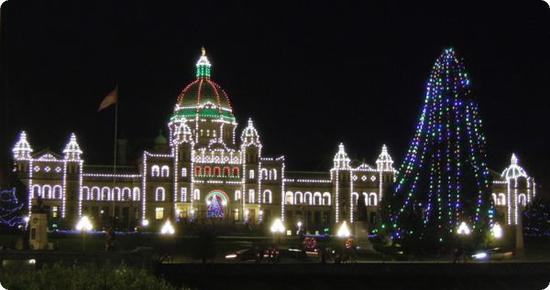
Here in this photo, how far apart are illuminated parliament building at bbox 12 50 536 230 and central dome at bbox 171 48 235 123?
0.37 ft

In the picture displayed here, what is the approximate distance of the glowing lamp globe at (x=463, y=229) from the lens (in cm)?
5675

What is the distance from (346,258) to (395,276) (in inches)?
251

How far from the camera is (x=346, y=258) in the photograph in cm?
5219

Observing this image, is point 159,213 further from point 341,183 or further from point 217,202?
point 341,183

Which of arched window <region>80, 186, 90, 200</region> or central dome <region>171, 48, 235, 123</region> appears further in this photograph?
central dome <region>171, 48, 235, 123</region>

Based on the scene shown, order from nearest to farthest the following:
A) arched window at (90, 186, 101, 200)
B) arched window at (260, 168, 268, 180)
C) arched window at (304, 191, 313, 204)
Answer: arched window at (90, 186, 101, 200)
arched window at (260, 168, 268, 180)
arched window at (304, 191, 313, 204)

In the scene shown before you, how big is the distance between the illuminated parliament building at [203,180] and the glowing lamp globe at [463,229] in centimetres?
4656

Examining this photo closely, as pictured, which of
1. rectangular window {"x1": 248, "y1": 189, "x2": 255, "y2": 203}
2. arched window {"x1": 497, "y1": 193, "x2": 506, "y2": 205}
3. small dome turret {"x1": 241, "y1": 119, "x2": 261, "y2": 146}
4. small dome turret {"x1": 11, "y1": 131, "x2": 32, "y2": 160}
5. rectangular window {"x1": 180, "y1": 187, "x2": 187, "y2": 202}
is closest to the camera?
small dome turret {"x1": 11, "y1": 131, "x2": 32, "y2": 160}

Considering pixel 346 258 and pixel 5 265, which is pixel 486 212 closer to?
pixel 346 258

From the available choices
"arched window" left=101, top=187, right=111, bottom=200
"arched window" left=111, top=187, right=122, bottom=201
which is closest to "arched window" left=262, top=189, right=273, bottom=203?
"arched window" left=111, top=187, right=122, bottom=201

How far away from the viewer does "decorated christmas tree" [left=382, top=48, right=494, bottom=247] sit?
56.3 m

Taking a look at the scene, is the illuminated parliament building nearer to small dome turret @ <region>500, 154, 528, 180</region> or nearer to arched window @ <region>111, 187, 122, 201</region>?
arched window @ <region>111, 187, 122, 201</region>

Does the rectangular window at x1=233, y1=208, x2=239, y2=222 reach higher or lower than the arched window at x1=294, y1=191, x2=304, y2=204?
lower

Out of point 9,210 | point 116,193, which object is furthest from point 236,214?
point 9,210
